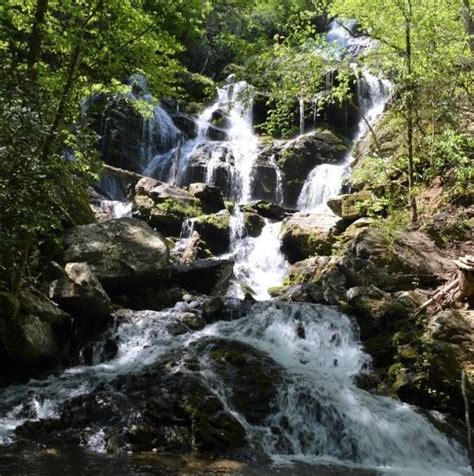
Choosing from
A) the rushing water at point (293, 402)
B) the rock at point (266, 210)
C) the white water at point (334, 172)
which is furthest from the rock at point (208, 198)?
the rushing water at point (293, 402)

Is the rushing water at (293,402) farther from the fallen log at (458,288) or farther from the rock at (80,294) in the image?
the fallen log at (458,288)

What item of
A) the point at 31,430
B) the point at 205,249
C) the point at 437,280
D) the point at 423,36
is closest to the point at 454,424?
the point at 437,280

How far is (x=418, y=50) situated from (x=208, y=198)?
9914 millimetres

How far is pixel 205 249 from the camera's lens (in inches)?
679

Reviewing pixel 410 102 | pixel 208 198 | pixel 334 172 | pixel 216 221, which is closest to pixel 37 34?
pixel 410 102

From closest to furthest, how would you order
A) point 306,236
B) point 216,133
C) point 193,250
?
point 193,250
point 306,236
point 216,133

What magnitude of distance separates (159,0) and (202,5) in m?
1.21

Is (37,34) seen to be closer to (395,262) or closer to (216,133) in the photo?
(395,262)

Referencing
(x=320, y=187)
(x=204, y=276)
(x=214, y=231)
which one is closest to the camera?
(x=204, y=276)

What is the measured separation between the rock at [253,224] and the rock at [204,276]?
15.2ft

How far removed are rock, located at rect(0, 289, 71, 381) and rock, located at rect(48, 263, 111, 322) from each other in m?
0.39

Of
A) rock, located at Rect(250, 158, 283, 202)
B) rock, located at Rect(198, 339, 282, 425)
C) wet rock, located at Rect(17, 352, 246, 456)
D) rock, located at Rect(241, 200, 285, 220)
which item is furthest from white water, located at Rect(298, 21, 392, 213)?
wet rock, located at Rect(17, 352, 246, 456)

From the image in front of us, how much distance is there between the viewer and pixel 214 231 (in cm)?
1822

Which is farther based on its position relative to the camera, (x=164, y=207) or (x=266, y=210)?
(x=266, y=210)
